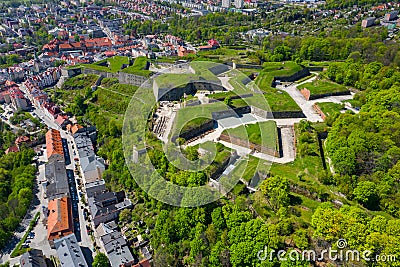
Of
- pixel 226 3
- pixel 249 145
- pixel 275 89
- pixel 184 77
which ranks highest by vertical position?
pixel 226 3

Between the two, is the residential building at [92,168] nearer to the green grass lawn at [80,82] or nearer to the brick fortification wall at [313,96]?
the green grass lawn at [80,82]

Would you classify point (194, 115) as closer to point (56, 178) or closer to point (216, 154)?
point (216, 154)

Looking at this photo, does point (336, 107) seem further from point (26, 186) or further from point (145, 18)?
point (145, 18)

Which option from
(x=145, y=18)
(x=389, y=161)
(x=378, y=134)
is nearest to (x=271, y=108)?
(x=378, y=134)

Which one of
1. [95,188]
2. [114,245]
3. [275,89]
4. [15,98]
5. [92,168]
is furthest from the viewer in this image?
[15,98]

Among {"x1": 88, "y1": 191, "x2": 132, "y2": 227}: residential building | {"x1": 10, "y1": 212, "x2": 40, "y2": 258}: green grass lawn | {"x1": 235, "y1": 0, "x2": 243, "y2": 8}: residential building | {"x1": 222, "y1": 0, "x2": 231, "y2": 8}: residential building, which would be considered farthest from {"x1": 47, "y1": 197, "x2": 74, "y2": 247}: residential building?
{"x1": 222, "y1": 0, "x2": 231, "y2": 8}: residential building

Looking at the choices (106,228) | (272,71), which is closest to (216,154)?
(106,228)
